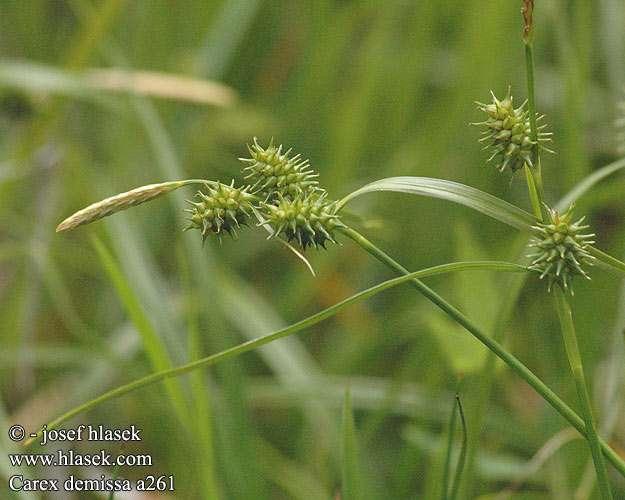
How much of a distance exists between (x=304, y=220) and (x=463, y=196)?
13 cm

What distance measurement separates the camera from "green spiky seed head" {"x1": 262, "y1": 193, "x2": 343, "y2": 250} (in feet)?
2.17

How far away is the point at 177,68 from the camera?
227cm

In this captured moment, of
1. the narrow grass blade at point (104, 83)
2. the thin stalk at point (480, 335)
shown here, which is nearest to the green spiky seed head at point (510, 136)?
the thin stalk at point (480, 335)

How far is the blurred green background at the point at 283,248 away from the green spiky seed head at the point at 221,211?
1.65ft

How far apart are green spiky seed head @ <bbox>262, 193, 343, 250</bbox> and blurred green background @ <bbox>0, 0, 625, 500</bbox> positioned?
20.3 inches

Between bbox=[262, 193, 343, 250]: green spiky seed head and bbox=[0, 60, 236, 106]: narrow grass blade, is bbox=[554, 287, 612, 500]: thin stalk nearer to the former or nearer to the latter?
bbox=[262, 193, 343, 250]: green spiky seed head

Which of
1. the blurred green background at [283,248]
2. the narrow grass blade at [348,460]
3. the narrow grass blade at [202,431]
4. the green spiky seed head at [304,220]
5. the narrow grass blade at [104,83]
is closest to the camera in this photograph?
the green spiky seed head at [304,220]

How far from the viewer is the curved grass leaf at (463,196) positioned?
702 millimetres

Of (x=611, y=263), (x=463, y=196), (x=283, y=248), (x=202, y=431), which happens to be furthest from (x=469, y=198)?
(x=283, y=248)

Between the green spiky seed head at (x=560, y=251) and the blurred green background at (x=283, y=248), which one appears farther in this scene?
the blurred green background at (x=283, y=248)

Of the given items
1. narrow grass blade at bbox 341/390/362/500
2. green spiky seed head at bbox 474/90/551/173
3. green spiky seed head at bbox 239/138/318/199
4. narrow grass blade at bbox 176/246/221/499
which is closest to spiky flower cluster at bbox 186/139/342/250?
green spiky seed head at bbox 239/138/318/199

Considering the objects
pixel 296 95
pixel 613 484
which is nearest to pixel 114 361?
pixel 613 484

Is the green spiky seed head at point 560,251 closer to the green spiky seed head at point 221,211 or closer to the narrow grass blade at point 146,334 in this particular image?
the green spiky seed head at point 221,211

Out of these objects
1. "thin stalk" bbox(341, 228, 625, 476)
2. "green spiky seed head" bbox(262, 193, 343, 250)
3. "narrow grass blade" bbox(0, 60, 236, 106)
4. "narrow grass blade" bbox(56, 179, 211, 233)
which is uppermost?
"narrow grass blade" bbox(0, 60, 236, 106)
